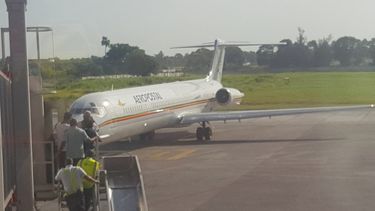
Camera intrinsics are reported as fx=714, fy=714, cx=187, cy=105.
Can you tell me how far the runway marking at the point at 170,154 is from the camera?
25672 mm

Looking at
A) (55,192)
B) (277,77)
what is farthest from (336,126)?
(277,77)

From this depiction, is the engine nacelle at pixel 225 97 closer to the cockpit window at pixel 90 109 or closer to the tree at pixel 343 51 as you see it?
the cockpit window at pixel 90 109

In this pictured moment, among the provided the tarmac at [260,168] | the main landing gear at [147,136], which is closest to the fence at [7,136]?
the tarmac at [260,168]

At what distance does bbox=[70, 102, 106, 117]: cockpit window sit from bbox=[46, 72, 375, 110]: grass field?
21.9 m

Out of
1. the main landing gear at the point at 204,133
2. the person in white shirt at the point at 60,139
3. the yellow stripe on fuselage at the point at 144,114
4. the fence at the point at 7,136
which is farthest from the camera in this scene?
the main landing gear at the point at 204,133

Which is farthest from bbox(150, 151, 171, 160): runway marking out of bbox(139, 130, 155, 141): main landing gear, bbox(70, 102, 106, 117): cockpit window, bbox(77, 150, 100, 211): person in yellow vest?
bbox(77, 150, 100, 211): person in yellow vest

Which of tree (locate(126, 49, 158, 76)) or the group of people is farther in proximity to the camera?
tree (locate(126, 49, 158, 76))

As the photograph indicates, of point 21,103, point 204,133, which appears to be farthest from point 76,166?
point 204,133

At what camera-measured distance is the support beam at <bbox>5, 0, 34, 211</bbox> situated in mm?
10180

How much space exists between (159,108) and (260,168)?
9250mm

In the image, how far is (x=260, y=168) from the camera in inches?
842

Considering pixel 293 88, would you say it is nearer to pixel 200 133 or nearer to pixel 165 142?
pixel 200 133

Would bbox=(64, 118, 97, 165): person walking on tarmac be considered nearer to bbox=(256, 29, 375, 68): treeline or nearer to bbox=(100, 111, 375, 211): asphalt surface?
bbox=(100, 111, 375, 211): asphalt surface

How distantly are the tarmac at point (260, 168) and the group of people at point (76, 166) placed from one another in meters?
2.02
